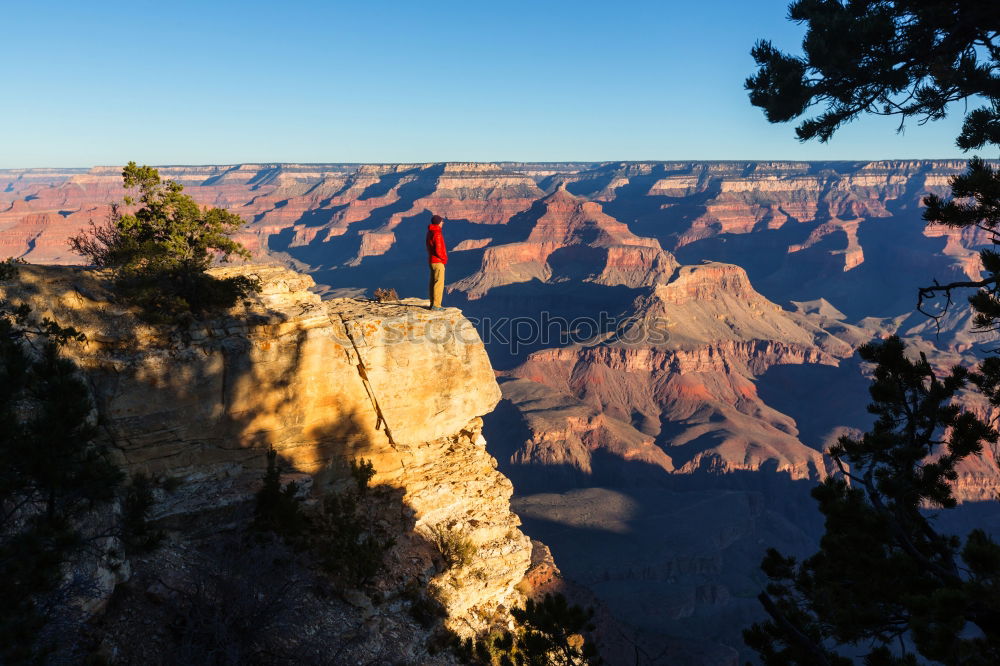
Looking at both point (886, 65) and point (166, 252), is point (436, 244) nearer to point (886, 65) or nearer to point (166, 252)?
point (166, 252)

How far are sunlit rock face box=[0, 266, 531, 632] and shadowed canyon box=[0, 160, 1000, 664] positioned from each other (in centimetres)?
27

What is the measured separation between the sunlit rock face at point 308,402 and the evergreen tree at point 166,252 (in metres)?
0.45

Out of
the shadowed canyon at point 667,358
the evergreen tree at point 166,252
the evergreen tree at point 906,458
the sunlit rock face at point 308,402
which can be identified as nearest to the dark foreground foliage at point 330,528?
the sunlit rock face at point 308,402

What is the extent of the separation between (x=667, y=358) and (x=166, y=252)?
7650cm

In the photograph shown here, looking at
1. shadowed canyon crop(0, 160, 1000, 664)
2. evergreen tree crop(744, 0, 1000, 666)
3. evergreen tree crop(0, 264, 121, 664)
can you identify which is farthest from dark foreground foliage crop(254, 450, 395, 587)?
evergreen tree crop(744, 0, 1000, 666)

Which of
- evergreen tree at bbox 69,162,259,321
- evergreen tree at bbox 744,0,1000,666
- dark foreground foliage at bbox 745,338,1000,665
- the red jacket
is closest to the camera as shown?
evergreen tree at bbox 744,0,1000,666

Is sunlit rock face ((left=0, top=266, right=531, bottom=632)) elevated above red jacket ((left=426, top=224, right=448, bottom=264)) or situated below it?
below

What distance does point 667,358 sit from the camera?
81.7 metres

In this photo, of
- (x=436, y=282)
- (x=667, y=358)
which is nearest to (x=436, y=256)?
(x=436, y=282)

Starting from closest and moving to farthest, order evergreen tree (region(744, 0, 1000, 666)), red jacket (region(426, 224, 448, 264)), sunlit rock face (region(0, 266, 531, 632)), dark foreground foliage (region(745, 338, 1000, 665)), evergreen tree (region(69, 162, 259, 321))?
evergreen tree (region(744, 0, 1000, 666))
dark foreground foliage (region(745, 338, 1000, 665))
sunlit rock face (region(0, 266, 531, 632))
evergreen tree (region(69, 162, 259, 321))
red jacket (region(426, 224, 448, 264))

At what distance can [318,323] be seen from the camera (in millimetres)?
12594

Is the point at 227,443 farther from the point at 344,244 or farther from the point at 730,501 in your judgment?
the point at 344,244

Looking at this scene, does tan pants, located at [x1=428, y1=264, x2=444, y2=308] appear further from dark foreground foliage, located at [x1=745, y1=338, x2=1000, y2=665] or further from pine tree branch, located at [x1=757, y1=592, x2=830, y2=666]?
pine tree branch, located at [x1=757, y1=592, x2=830, y2=666]

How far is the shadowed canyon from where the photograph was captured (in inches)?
1670
